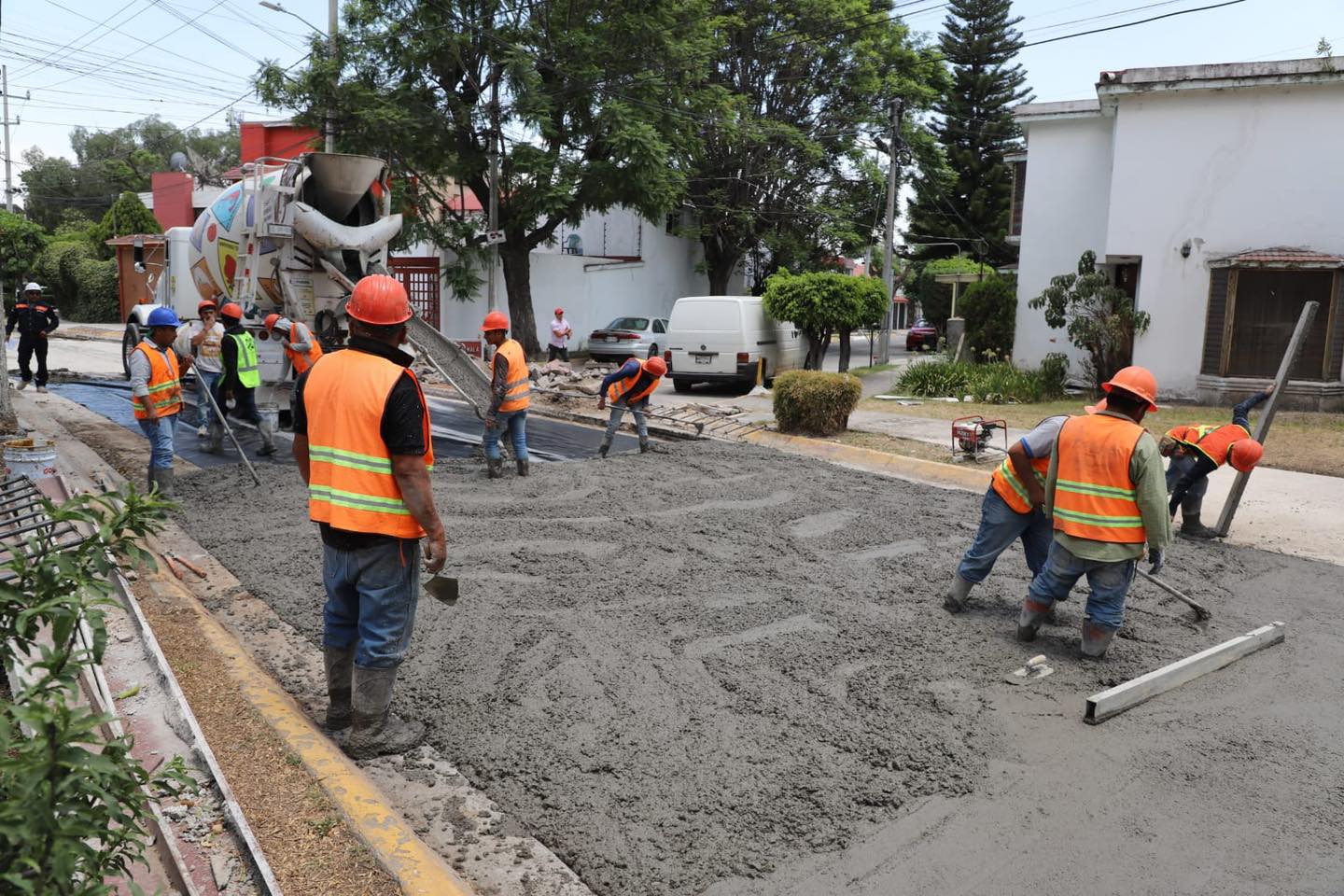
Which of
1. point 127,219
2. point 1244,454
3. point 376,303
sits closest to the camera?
point 376,303

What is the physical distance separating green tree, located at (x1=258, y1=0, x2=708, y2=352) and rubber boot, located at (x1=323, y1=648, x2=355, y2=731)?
17.0m

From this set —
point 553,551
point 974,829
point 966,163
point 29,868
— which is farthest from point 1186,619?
point 966,163

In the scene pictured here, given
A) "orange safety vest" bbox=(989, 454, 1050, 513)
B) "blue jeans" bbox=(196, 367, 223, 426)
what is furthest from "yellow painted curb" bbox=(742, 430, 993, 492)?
"blue jeans" bbox=(196, 367, 223, 426)

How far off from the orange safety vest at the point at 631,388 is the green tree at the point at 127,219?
32.1 m

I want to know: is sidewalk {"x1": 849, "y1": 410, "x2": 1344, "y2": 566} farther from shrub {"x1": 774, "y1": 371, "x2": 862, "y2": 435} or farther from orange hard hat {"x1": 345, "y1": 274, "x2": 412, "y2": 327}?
orange hard hat {"x1": 345, "y1": 274, "x2": 412, "y2": 327}

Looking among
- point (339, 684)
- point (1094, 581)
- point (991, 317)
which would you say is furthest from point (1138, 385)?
point (991, 317)

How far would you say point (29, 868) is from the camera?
1.97 metres

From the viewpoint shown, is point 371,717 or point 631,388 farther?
point 631,388

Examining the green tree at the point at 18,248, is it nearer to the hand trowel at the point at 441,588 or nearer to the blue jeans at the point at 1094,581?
the hand trowel at the point at 441,588

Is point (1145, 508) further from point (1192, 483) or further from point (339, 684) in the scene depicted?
point (339, 684)

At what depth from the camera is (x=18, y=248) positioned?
116 ft

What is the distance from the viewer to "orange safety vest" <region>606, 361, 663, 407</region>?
11.1 meters

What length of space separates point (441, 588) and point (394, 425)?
891 millimetres

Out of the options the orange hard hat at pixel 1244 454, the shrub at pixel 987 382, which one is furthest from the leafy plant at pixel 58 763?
the shrub at pixel 987 382
